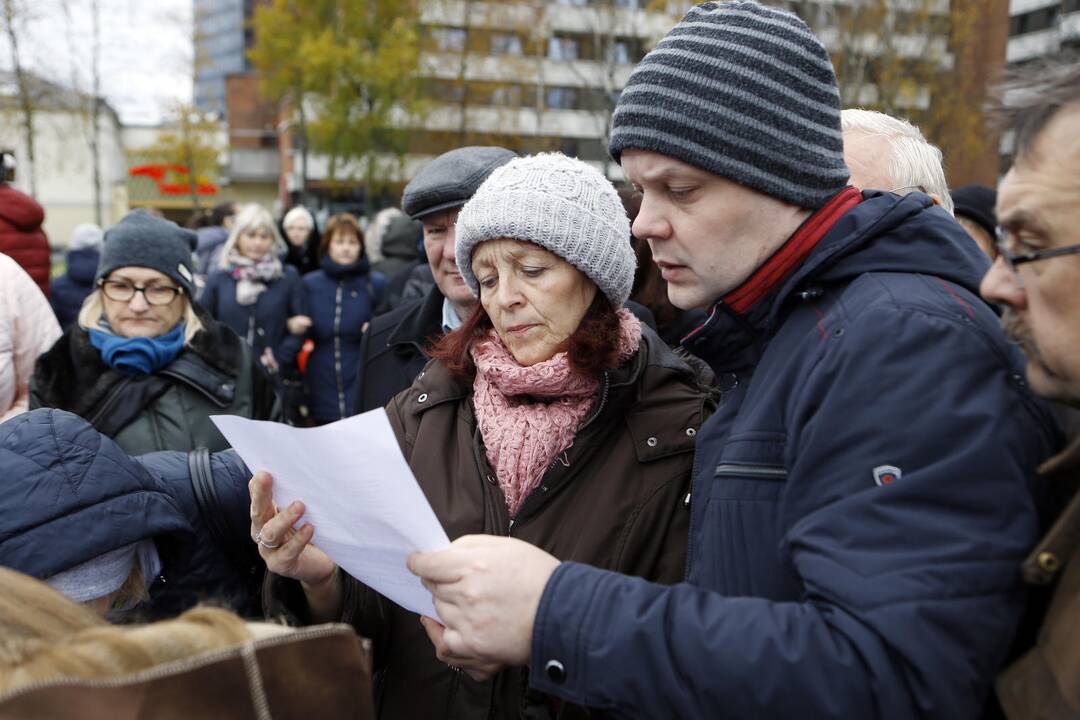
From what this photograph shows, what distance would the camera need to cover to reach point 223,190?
52281 millimetres

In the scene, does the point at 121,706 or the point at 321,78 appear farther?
the point at 321,78

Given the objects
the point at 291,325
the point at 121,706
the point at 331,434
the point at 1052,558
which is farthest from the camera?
the point at 291,325

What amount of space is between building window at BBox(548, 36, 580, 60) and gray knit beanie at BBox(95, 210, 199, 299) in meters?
36.9

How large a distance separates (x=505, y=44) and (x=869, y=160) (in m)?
31.0

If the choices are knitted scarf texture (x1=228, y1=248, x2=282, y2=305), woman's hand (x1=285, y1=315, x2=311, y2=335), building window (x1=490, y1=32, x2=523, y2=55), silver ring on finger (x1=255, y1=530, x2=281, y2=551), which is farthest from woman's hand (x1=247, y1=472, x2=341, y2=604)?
building window (x1=490, y1=32, x2=523, y2=55)

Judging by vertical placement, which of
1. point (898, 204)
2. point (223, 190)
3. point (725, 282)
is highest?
point (898, 204)

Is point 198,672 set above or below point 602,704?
above

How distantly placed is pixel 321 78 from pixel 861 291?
89.2ft

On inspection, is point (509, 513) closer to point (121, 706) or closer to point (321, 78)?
point (121, 706)

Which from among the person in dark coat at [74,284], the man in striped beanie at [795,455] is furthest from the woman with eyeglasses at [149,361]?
the person in dark coat at [74,284]

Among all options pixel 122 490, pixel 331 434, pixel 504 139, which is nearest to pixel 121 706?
pixel 331 434

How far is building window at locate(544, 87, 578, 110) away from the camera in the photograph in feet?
139

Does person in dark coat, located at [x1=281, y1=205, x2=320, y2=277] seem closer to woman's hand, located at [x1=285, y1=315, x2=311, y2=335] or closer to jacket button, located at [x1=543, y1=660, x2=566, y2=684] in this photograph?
→ woman's hand, located at [x1=285, y1=315, x2=311, y2=335]

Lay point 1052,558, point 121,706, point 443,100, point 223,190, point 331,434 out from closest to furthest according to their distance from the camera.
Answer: point 121,706 → point 1052,558 → point 331,434 → point 443,100 → point 223,190
